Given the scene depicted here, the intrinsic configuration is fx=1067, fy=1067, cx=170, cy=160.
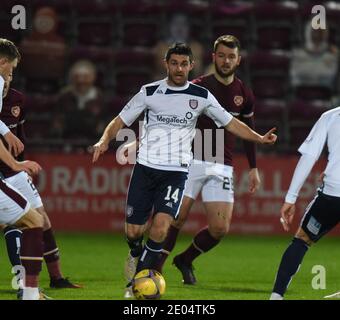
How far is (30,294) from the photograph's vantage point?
7512mm

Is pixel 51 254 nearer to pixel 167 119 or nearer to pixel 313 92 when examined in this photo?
pixel 167 119

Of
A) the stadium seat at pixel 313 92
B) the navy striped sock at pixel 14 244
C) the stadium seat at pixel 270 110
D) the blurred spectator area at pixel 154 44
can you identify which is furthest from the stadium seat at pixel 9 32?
the navy striped sock at pixel 14 244

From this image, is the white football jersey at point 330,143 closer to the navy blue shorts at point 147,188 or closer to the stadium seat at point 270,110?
the navy blue shorts at point 147,188

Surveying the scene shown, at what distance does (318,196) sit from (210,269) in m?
3.61

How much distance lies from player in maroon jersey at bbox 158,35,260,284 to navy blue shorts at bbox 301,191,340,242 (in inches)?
79.9

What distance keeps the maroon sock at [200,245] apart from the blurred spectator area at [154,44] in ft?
15.8

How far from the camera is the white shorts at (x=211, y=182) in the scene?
9656 mm

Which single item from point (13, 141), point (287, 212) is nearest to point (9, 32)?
point (13, 141)

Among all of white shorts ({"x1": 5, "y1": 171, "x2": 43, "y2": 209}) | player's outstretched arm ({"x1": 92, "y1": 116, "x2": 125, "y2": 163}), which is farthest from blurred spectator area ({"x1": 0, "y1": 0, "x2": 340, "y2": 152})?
player's outstretched arm ({"x1": 92, "y1": 116, "x2": 125, "y2": 163})

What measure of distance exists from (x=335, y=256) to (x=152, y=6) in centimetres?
604

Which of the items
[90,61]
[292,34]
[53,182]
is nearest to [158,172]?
[53,182]

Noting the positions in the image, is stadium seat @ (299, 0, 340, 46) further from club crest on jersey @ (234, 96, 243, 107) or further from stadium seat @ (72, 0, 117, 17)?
club crest on jersey @ (234, 96, 243, 107)

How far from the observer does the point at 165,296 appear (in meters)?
8.38

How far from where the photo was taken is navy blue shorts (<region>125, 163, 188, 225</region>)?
8344 millimetres
